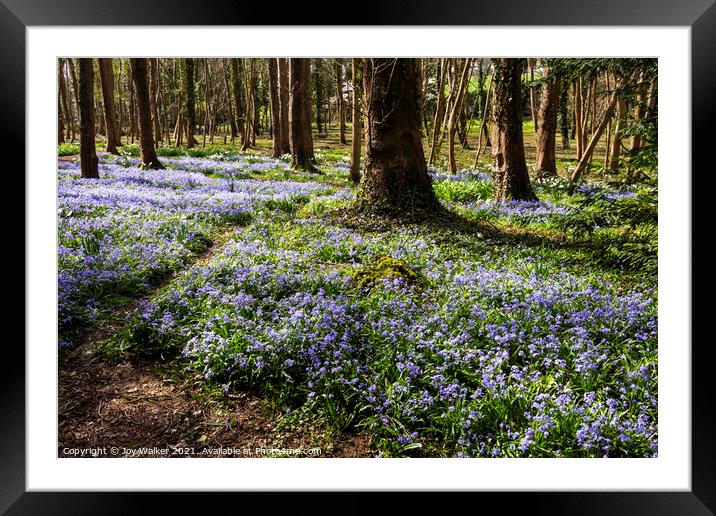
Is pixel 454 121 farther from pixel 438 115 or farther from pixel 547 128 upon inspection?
pixel 547 128

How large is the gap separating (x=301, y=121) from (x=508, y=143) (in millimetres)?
5002

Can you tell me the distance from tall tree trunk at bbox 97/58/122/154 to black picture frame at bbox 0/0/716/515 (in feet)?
6.04

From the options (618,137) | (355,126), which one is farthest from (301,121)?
(618,137)

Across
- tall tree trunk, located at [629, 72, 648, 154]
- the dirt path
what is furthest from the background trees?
the dirt path

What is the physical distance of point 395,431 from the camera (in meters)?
3.17

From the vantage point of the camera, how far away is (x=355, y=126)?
8.15m

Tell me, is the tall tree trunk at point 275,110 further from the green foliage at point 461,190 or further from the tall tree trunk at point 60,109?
the tall tree trunk at point 60,109

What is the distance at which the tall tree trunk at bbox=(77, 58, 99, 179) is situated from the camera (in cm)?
491

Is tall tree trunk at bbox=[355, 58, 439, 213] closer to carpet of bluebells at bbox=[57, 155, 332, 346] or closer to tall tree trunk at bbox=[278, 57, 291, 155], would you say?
carpet of bluebells at bbox=[57, 155, 332, 346]

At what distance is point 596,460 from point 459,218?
3.32 metres

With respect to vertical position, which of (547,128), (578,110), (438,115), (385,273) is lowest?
(385,273)
